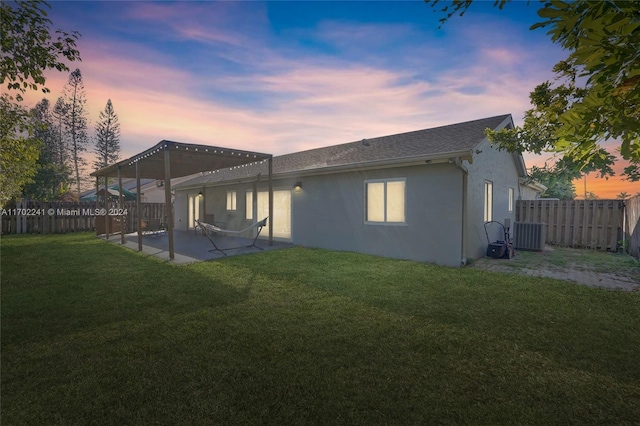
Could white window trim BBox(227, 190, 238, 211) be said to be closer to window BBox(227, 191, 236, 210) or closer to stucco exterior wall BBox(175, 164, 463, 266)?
window BBox(227, 191, 236, 210)

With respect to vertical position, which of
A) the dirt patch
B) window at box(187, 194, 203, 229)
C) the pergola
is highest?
the pergola

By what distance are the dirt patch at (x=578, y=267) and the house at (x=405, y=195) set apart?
A: 3.02 feet

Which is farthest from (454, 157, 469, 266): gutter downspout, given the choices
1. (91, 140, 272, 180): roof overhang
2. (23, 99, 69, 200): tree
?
(23, 99, 69, 200): tree

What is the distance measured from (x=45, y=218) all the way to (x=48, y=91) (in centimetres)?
1327

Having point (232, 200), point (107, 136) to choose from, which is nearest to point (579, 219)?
point (232, 200)

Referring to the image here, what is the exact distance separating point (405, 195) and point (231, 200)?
8707mm

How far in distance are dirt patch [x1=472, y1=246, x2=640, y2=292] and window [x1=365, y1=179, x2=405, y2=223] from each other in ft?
7.78

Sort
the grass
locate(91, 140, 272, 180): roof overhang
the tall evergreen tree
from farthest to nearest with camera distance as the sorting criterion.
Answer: the tall evergreen tree → locate(91, 140, 272, 180): roof overhang → the grass

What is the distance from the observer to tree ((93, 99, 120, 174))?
33922 mm

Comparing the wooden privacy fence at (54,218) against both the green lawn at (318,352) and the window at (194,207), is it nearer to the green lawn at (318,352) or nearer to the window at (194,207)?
the window at (194,207)

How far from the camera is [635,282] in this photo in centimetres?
560

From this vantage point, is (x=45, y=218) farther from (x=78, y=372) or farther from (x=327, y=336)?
(x=327, y=336)

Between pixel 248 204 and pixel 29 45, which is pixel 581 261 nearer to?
pixel 248 204

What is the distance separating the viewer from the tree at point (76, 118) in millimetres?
30188
